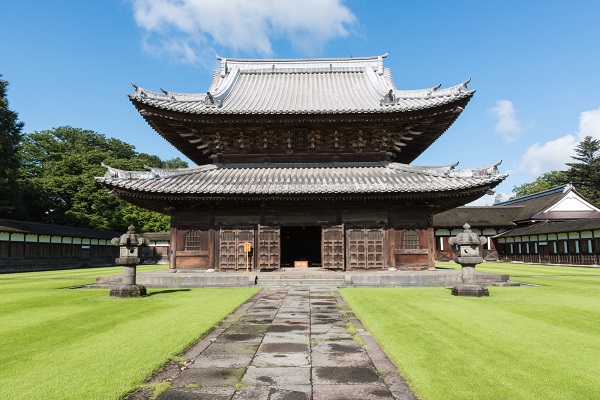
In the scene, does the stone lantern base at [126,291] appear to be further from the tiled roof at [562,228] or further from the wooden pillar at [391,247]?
the tiled roof at [562,228]

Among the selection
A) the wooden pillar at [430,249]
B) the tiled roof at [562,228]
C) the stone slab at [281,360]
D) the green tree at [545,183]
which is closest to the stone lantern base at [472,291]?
the wooden pillar at [430,249]

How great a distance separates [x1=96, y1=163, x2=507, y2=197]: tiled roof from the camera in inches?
703

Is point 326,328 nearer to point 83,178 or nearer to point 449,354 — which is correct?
point 449,354

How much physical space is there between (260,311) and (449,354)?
214 inches

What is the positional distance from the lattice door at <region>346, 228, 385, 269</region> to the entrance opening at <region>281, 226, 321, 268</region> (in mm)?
9334

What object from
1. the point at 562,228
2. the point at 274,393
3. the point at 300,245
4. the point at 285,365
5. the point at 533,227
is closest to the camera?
the point at 274,393

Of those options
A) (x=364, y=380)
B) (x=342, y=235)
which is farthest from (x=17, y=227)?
(x=364, y=380)

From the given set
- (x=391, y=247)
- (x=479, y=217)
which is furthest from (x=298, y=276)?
(x=479, y=217)

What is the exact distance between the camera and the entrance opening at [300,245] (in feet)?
95.2

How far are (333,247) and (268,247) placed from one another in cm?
338

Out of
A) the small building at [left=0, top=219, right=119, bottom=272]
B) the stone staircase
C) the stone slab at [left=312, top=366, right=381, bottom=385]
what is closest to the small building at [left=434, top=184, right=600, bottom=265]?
the stone staircase

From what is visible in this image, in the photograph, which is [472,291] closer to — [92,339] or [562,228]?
[92,339]

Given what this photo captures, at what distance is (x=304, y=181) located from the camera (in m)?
19.4

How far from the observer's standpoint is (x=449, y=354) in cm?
577
